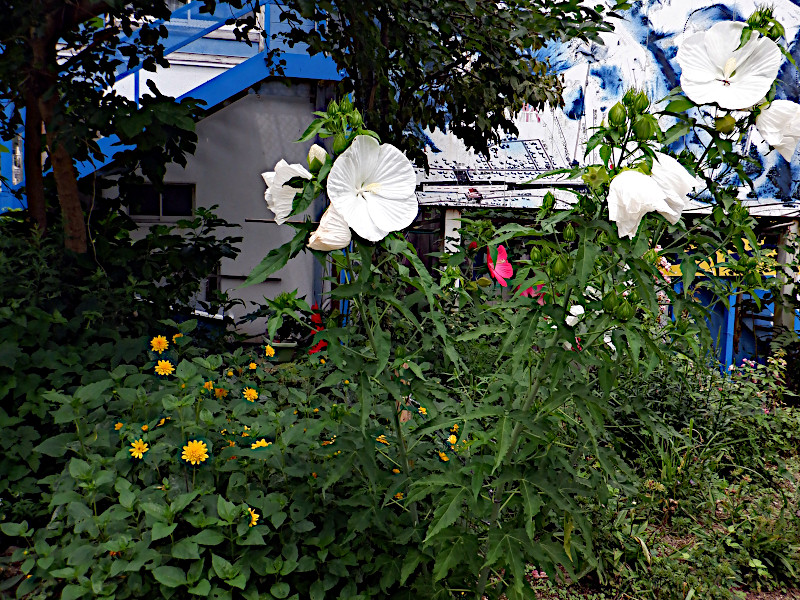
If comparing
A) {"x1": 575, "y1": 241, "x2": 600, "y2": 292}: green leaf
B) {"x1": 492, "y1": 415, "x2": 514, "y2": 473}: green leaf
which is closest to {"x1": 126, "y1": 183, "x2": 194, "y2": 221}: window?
{"x1": 492, "y1": 415, "x2": 514, "y2": 473}: green leaf

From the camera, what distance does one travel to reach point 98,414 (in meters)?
2.29

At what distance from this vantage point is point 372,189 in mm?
1483

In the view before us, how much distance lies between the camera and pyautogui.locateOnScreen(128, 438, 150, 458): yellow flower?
2023mm

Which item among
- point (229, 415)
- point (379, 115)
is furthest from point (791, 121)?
point (379, 115)

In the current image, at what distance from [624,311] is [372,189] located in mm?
666

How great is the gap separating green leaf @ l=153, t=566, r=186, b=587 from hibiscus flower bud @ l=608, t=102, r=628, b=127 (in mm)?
1604

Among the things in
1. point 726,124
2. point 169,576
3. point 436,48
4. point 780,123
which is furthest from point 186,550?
Result: point 436,48

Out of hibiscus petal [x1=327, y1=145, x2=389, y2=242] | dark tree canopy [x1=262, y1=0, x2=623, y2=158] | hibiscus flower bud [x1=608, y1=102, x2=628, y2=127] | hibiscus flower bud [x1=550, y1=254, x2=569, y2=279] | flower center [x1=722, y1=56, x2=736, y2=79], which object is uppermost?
dark tree canopy [x1=262, y1=0, x2=623, y2=158]

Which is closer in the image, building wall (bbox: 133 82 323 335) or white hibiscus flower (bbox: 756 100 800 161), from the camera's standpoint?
white hibiscus flower (bbox: 756 100 800 161)

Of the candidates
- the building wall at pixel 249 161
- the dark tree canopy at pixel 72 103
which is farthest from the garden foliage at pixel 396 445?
the building wall at pixel 249 161

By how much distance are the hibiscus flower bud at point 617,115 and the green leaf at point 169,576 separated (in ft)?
5.26

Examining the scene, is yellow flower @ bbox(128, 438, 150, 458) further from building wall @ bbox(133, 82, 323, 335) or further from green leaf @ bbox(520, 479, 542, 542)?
building wall @ bbox(133, 82, 323, 335)

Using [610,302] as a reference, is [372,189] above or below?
above

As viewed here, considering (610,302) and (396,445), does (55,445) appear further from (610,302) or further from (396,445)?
(610,302)
